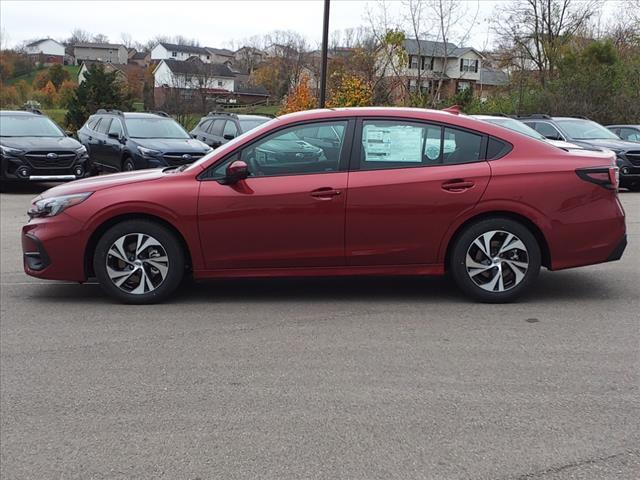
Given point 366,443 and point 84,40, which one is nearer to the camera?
point 366,443

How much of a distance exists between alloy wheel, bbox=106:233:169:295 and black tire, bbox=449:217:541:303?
2517 mm

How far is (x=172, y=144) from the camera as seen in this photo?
15914mm

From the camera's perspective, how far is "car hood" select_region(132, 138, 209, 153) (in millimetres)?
15572

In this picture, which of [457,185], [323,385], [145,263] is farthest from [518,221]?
[145,263]

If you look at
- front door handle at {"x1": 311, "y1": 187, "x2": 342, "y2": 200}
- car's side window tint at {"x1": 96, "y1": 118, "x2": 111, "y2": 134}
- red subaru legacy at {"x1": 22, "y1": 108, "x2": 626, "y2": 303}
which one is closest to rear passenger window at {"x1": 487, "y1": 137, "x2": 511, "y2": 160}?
red subaru legacy at {"x1": 22, "y1": 108, "x2": 626, "y2": 303}

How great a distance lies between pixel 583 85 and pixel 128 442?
3072 cm

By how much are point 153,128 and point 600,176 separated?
12.8 m

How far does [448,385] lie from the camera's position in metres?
4.31

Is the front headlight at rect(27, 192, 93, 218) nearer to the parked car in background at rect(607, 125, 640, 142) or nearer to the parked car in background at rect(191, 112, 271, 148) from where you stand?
the parked car in background at rect(191, 112, 271, 148)

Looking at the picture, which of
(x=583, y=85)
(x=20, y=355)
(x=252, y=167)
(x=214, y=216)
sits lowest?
(x=20, y=355)

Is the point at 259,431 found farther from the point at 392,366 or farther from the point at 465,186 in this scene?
the point at 465,186

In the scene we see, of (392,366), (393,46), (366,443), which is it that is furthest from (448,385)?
(393,46)

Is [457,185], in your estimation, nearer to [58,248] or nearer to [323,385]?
[323,385]

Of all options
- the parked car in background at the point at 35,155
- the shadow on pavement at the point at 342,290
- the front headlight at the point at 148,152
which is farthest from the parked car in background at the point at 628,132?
the parked car in background at the point at 35,155
